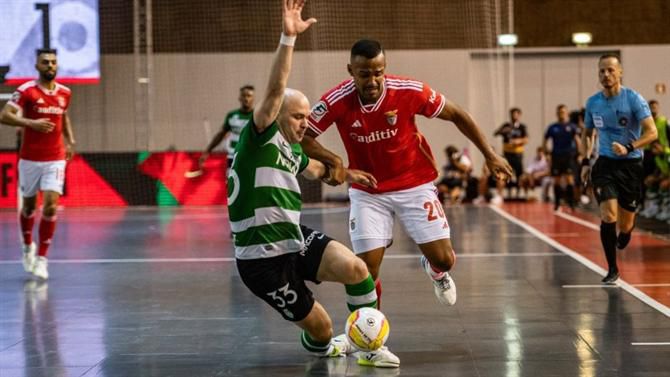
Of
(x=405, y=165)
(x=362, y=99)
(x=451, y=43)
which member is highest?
(x=451, y=43)

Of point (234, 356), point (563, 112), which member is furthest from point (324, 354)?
point (563, 112)

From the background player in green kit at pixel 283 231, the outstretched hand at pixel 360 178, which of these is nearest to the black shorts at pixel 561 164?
the outstretched hand at pixel 360 178

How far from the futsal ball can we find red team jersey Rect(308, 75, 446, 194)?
1330 mm

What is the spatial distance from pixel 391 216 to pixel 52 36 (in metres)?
17.0

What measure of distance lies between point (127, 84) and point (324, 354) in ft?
67.7

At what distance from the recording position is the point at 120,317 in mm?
8422

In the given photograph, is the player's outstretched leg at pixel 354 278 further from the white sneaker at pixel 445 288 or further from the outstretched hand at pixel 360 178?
the white sneaker at pixel 445 288

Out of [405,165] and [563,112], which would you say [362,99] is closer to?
[405,165]

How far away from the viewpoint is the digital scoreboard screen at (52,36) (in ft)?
74.0

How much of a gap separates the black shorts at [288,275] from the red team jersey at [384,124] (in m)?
1.05

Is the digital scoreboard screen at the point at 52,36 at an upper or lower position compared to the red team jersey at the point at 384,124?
upper

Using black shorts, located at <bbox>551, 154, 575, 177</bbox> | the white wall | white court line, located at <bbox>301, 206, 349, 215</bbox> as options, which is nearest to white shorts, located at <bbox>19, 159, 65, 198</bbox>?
white court line, located at <bbox>301, 206, 349, 215</bbox>

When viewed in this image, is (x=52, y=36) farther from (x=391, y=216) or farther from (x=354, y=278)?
(x=354, y=278)

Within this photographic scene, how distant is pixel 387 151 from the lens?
7246mm
